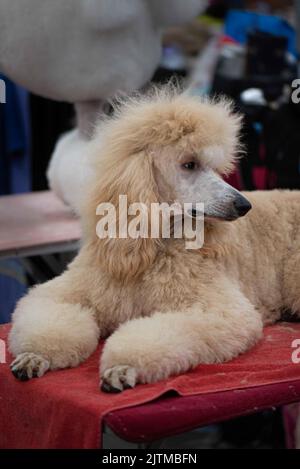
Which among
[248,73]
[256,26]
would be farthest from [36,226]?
[256,26]

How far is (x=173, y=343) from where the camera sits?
1.02m

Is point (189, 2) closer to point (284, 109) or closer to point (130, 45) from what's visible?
point (130, 45)

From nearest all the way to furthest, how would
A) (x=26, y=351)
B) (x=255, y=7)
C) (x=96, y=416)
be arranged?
(x=96, y=416) < (x=26, y=351) < (x=255, y=7)

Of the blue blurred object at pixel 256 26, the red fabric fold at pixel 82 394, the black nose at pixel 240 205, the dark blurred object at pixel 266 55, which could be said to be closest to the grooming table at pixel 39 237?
the red fabric fold at pixel 82 394

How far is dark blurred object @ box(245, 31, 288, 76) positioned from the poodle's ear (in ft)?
5.43

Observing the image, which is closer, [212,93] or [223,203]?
[223,203]

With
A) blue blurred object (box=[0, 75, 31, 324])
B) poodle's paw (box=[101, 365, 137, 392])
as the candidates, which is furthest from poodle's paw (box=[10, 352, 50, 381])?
blue blurred object (box=[0, 75, 31, 324])

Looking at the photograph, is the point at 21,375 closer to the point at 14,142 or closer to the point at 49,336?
the point at 49,336

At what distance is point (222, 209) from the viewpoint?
1.12 metres

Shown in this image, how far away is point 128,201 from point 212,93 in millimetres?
1314

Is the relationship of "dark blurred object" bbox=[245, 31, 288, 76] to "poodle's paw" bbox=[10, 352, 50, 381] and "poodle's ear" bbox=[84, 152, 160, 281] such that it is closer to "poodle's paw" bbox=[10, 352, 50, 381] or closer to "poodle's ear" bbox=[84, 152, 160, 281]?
"poodle's ear" bbox=[84, 152, 160, 281]
